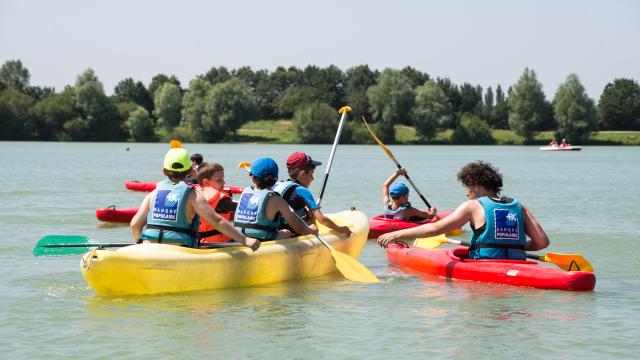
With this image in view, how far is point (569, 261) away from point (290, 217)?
3123 mm

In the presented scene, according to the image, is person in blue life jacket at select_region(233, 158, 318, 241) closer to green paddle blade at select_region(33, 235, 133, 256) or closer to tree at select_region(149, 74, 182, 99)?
green paddle blade at select_region(33, 235, 133, 256)

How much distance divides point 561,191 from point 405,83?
7534cm

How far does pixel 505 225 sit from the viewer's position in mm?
9516

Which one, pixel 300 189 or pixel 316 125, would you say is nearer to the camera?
pixel 300 189

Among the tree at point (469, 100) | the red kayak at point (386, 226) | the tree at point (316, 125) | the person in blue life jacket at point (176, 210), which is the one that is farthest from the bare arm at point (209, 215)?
the tree at point (469, 100)

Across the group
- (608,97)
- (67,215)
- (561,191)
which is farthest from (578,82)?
(67,215)

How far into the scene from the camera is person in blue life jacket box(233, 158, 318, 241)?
9719 mm

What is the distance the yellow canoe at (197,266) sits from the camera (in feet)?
28.4

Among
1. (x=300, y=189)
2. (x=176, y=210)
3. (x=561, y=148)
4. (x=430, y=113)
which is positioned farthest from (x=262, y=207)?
(x=430, y=113)

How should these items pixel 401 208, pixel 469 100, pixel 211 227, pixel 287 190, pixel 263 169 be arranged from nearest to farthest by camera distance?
pixel 263 169 < pixel 287 190 < pixel 211 227 < pixel 401 208 < pixel 469 100

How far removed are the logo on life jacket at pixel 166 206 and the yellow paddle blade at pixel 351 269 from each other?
2.38 meters

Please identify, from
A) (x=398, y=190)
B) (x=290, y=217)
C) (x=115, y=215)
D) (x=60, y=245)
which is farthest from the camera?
(x=115, y=215)

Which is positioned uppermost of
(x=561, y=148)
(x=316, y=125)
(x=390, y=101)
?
(x=390, y=101)

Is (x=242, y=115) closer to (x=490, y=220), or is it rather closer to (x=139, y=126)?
(x=139, y=126)
